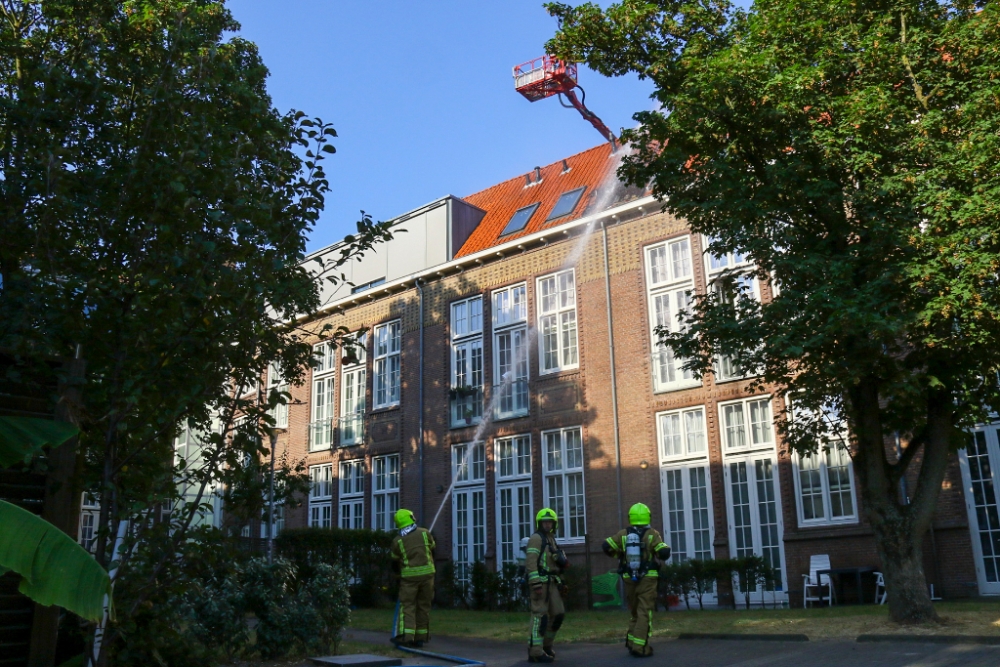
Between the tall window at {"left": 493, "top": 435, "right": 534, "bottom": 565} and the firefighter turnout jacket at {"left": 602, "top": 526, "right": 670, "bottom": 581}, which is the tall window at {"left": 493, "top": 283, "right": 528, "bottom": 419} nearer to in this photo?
the tall window at {"left": 493, "top": 435, "right": 534, "bottom": 565}

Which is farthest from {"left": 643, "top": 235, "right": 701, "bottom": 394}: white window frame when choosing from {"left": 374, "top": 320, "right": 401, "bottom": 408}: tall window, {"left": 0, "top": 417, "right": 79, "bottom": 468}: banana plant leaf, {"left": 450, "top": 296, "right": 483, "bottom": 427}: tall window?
{"left": 0, "top": 417, "right": 79, "bottom": 468}: banana plant leaf

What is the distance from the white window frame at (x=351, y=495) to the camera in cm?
3066

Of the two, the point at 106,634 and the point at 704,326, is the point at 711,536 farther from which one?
the point at 106,634

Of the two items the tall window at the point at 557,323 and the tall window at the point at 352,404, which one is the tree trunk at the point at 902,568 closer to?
the tall window at the point at 557,323

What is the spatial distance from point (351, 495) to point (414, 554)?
18.5 m

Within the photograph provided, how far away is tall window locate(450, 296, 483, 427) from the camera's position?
90.3 ft

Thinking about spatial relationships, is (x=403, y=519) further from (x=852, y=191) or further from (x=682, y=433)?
(x=682, y=433)

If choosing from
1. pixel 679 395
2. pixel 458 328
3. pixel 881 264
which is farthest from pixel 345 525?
pixel 881 264

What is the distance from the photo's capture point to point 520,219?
29688mm

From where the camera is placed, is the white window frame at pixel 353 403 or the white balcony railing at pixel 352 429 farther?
the white window frame at pixel 353 403

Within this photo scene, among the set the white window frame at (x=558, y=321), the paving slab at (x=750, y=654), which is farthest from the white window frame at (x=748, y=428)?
the paving slab at (x=750, y=654)

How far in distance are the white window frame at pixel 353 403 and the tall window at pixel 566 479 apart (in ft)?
27.6

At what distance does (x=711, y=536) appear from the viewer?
21.5m

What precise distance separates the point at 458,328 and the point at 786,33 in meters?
17.2
